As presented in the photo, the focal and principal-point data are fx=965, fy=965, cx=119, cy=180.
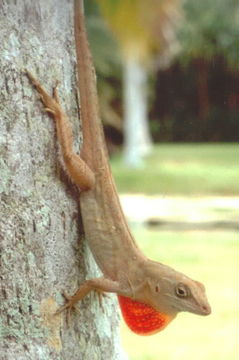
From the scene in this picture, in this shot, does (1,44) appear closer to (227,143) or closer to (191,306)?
(191,306)

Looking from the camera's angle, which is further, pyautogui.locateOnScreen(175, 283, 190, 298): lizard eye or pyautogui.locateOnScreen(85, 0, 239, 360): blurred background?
pyautogui.locateOnScreen(85, 0, 239, 360): blurred background

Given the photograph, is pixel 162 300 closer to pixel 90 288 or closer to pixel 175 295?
pixel 175 295

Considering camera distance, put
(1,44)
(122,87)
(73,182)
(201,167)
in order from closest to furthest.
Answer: (1,44) → (73,182) → (201,167) → (122,87)

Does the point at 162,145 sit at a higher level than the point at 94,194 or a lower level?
higher

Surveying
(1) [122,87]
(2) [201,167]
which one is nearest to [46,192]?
(2) [201,167]

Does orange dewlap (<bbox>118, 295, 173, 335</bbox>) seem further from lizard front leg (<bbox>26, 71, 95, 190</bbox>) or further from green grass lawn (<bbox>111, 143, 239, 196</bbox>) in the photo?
green grass lawn (<bbox>111, 143, 239, 196</bbox>)

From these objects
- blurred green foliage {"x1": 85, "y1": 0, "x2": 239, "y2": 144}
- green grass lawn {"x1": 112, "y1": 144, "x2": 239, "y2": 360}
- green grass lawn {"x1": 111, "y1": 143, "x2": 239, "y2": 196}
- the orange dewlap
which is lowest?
the orange dewlap

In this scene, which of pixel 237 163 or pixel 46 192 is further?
pixel 237 163

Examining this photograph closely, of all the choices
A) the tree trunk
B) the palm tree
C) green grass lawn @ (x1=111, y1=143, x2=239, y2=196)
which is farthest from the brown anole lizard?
the tree trunk

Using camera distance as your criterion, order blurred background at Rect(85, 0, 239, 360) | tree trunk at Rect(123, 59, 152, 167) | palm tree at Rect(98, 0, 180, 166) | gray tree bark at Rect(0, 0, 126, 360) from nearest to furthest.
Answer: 1. gray tree bark at Rect(0, 0, 126, 360)
2. blurred background at Rect(85, 0, 239, 360)
3. palm tree at Rect(98, 0, 180, 166)
4. tree trunk at Rect(123, 59, 152, 167)
